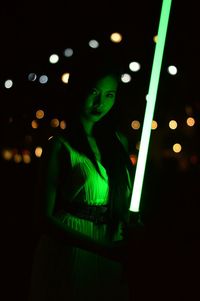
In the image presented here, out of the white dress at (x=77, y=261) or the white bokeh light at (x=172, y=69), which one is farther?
the white bokeh light at (x=172, y=69)

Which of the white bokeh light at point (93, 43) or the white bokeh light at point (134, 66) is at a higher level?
the white bokeh light at point (93, 43)

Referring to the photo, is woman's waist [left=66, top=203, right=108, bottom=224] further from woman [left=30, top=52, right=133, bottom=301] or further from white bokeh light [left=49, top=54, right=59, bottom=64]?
white bokeh light [left=49, top=54, right=59, bottom=64]

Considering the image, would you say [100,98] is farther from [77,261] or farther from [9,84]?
[9,84]

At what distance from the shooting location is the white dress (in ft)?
6.25

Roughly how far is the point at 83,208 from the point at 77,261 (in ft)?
0.79

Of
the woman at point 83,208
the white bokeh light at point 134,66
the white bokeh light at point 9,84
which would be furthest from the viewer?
the white bokeh light at point 9,84

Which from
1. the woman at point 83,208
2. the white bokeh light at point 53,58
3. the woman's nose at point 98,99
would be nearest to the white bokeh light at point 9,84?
the white bokeh light at point 53,58

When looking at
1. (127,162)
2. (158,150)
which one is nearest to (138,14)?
(158,150)

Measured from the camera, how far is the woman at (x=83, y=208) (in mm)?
1868

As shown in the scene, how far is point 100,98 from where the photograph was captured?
195cm

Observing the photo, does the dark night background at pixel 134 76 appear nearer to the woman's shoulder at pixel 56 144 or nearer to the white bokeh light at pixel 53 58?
the white bokeh light at pixel 53 58

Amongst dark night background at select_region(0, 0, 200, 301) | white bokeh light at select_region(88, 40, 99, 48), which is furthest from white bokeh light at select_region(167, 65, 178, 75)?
white bokeh light at select_region(88, 40, 99, 48)

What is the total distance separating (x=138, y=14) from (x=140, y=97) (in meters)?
0.49

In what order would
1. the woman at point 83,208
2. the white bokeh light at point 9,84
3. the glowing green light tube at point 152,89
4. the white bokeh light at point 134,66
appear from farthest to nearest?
the white bokeh light at point 9,84, the white bokeh light at point 134,66, the woman at point 83,208, the glowing green light tube at point 152,89
